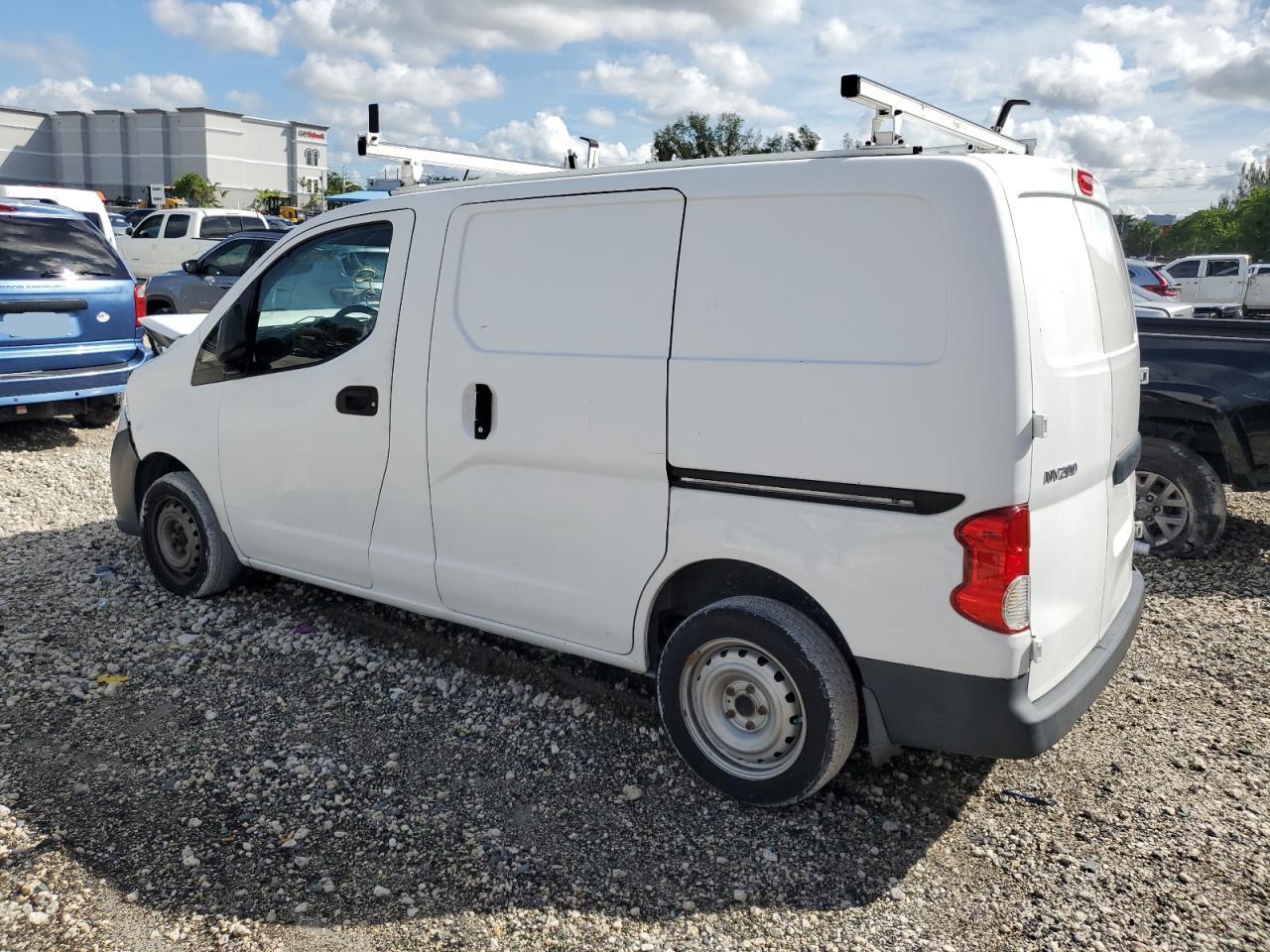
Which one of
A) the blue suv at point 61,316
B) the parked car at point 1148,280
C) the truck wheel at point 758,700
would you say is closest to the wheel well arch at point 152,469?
the blue suv at point 61,316

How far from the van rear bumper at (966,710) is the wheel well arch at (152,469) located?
13.1ft

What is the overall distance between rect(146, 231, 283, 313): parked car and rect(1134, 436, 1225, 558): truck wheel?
11.5m

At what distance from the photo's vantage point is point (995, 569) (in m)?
2.86

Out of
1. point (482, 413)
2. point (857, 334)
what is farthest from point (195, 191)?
point (857, 334)

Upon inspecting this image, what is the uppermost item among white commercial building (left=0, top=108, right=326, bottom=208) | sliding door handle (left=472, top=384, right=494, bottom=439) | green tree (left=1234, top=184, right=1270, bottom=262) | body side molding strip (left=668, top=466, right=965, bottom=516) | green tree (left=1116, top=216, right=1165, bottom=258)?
white commercial building (left=0, top=108, right=326, bottom=208)

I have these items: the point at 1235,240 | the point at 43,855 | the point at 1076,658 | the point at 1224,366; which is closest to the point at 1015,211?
the point at 1076,658

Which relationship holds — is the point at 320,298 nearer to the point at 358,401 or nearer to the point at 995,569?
the point at 358,401

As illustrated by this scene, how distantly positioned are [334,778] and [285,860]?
484 millimetres

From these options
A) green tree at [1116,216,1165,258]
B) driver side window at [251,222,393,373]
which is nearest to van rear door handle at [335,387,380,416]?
driver side window at [251,222,393,373]

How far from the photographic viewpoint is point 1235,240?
2088 inches

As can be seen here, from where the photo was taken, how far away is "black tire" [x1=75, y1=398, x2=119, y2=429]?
8.77m

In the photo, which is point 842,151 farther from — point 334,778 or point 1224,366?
point 1224,366

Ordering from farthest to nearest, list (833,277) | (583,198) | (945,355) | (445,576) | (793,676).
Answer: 1. (445,576)
2. (583,198)
3. (793,676)
4. (833,277)
5. (945,355)

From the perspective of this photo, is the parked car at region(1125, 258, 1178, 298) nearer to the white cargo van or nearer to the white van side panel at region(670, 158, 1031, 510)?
the white cargo van
